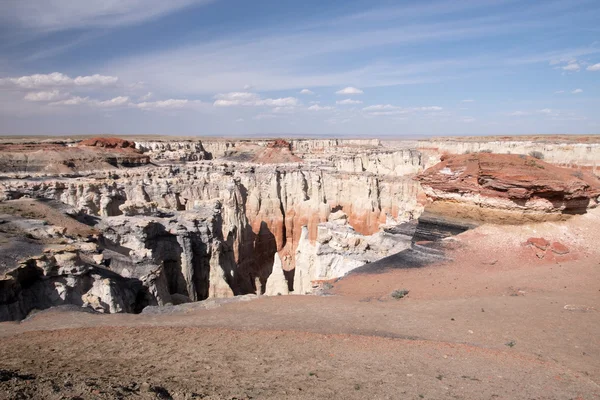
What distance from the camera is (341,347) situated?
9281mm

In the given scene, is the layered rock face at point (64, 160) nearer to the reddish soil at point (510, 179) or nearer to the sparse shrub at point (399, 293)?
the reddish soil at point (510, 179)

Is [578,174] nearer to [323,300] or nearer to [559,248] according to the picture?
[559,248]

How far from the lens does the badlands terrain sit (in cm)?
744

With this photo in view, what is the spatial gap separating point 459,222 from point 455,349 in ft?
40.3

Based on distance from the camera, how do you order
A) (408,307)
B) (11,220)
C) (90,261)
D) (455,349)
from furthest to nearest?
(11,220), (90,261), (408,307), (455,349)

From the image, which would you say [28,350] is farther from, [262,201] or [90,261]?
[262,201]

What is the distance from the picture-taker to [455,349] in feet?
30.0

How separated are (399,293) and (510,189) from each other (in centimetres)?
875

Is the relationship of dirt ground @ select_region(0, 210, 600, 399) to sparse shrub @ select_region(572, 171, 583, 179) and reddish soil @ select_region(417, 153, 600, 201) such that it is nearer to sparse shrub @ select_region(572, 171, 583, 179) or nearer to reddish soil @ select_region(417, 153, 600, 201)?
reddish soil @ select_region(417, 153, 600, 201)

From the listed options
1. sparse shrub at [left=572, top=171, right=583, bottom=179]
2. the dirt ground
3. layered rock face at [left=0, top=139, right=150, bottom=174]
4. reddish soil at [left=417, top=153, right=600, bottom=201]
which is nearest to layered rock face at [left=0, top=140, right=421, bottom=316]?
reddish soil at [left=417, top=153, right=600, bottom=201]

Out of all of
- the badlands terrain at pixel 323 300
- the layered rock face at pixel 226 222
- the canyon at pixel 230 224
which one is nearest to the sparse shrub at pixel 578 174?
the canyon at pixel 230 224

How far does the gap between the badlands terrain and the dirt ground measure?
51 millimetres


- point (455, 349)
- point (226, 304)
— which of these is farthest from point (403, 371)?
point (226, 304)

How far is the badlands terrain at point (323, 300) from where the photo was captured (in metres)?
7.44
